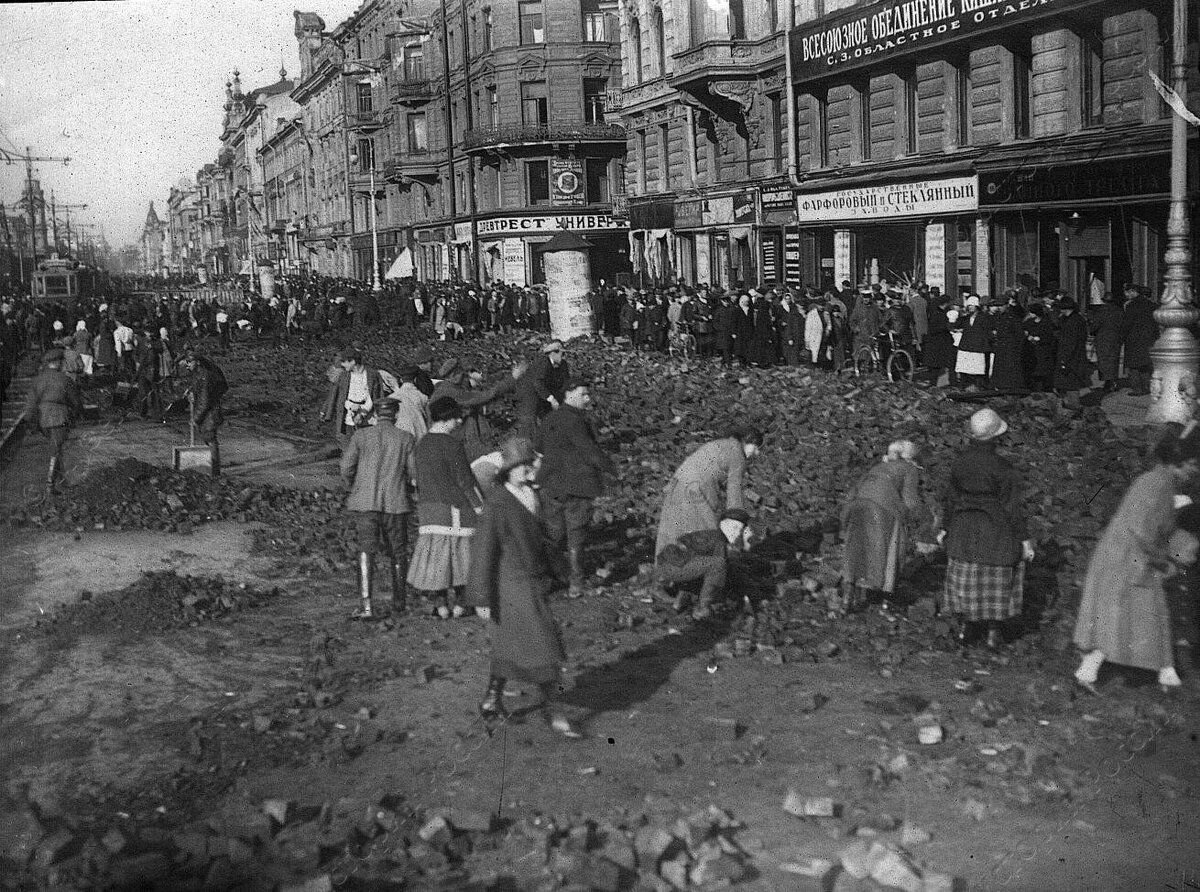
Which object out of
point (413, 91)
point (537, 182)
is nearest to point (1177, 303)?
point (537, 182)

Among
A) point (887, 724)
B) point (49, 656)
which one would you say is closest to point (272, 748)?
point (49, 656)

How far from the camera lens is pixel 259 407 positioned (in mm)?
25391

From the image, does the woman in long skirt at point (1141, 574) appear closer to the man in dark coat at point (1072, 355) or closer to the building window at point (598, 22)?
the man in dark coat at point (1072, 355)

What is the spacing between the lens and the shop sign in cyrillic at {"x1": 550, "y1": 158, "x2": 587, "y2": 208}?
59906mm

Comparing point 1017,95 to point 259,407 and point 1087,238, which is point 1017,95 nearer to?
point 1087,238

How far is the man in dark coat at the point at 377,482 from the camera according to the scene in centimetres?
1019

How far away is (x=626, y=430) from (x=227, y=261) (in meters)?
123

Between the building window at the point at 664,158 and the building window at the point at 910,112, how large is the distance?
45.9ft

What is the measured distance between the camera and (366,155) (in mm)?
78500

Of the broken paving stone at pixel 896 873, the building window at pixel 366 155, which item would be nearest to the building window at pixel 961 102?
the broken paving stone at pixel 896 873

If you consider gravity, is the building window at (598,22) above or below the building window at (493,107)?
above

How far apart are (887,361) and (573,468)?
13.6 meters

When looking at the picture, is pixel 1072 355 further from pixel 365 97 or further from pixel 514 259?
pixel 365 97

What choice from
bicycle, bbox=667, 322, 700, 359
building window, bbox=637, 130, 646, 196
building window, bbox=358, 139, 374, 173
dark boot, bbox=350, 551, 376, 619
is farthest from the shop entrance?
building window, bbox=358, 139, 374, 173
